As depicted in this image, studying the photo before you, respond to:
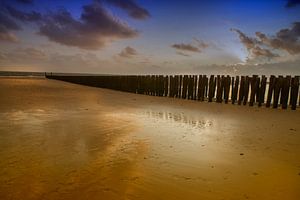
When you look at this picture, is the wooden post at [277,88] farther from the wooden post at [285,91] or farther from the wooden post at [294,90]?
the wooden post at [294,90]

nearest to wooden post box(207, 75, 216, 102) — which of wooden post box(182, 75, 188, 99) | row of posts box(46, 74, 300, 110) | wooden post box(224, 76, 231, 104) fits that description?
row of posts box(46, 74, 300, 110)

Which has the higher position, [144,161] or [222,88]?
[222,88]

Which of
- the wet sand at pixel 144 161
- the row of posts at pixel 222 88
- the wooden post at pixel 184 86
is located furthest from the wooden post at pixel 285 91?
the wooden post at pixel 184 86

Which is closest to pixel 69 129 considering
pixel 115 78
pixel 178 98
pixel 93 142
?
pixel 93 142

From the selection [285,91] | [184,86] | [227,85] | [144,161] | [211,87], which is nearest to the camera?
[144,161]

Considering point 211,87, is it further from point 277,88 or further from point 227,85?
point 277,88

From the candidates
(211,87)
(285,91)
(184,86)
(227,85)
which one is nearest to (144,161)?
(285,91)

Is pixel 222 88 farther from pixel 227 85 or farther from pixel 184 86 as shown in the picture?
pixel 184 86

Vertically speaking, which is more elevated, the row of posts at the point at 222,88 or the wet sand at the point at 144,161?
the row of posts at the point at 222,88

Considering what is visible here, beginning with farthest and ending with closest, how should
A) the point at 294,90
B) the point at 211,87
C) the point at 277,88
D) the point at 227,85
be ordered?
the point at 211,87, the point at 227,85, the point at 277,88, the point at 294,90

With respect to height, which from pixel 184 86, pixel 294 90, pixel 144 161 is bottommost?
pixel 144 161

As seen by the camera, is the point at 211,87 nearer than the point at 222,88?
No

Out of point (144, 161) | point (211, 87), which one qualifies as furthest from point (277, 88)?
point (144, 161)

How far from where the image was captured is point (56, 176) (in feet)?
8.48
